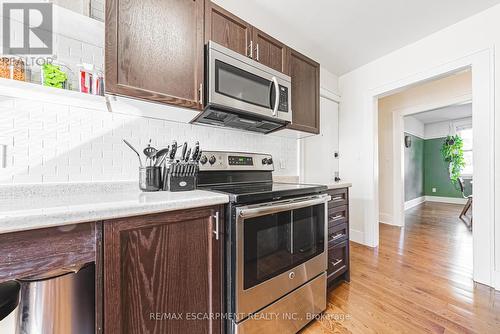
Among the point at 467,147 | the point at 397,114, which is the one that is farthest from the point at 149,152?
the point at 467,147

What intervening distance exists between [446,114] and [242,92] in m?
6.57

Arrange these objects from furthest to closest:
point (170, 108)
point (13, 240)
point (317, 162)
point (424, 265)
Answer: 1. point (317, 162)
2. point (424, 265)
3. point (170, 108)
4. point (13, 240)

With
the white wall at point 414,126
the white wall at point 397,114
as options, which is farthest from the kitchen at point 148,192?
the white wall at point 414,126

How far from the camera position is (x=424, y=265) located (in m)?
2.21

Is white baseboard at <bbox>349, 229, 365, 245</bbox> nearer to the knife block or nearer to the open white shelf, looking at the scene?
the knife block

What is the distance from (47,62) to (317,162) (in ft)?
8.66

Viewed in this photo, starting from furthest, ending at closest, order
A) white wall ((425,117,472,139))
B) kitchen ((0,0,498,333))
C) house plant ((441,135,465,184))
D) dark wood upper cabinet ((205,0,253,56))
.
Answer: white wall ((425,117,472,139)) → house plant ((441,135,465,184)) → dark wood upper cabinet ((205,0,253,56)) → kitchen ((0,0,498,333))

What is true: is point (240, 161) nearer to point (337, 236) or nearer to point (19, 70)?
point (337, 236)

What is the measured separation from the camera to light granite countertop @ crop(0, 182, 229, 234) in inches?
23.7

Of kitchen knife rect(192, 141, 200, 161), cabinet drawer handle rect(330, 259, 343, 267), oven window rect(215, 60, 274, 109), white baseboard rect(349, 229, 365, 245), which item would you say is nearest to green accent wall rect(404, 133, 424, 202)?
white baseboard rect(349, 229, 365, 245)

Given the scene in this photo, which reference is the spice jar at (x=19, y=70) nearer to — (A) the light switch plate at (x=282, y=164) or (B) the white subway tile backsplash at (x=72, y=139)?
(B) the white subway tile backsplash at (x=72, y=139)

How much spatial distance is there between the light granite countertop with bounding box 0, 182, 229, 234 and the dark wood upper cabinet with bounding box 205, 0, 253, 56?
1039mm

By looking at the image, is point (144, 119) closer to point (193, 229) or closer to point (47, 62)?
point (47, 62)

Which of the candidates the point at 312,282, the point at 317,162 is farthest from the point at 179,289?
the point at 317,162
